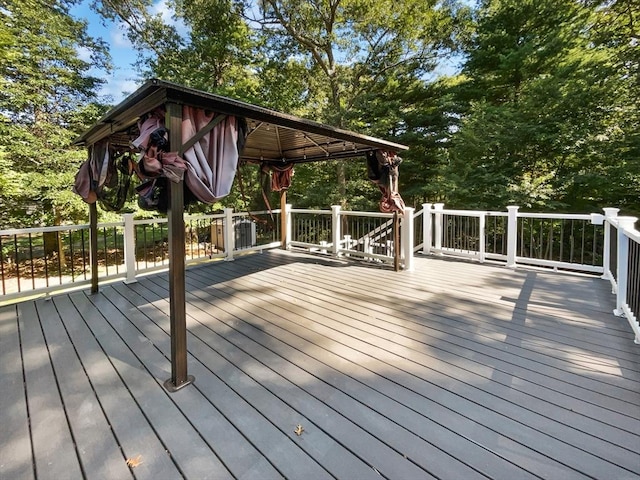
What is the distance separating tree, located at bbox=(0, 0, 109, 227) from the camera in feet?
22.2

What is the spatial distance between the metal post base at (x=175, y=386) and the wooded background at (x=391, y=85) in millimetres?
5860

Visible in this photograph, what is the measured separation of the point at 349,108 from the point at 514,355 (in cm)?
1006

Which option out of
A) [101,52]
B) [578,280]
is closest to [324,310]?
[578,280]

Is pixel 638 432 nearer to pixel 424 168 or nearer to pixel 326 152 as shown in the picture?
pixel 326 152

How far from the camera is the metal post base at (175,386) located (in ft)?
6.64

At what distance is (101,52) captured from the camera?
8.89 meters

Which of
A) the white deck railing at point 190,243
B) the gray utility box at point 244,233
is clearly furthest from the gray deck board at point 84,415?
the gray utility box at point 244,233

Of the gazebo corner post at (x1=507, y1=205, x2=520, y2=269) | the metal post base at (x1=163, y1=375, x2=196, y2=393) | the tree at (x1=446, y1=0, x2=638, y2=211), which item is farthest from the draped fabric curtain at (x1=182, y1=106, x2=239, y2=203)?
the tree at (x1=446, y1=0, x2=638, y2=211)

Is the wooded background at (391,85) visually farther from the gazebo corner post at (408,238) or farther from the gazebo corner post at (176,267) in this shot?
the gazebo corner post at (176,267)

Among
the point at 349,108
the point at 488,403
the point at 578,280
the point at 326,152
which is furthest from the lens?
the point at 349,108

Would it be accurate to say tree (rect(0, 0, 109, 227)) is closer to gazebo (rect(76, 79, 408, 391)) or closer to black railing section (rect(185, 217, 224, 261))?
black railing section (rect(185, 217, 224, 261))

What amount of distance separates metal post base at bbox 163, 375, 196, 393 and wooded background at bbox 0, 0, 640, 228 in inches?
231

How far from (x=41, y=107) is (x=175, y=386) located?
916cm

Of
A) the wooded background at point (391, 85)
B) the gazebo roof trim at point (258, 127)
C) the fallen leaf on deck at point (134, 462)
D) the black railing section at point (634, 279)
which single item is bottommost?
the fallen leaf on deck at point (134, 462)
